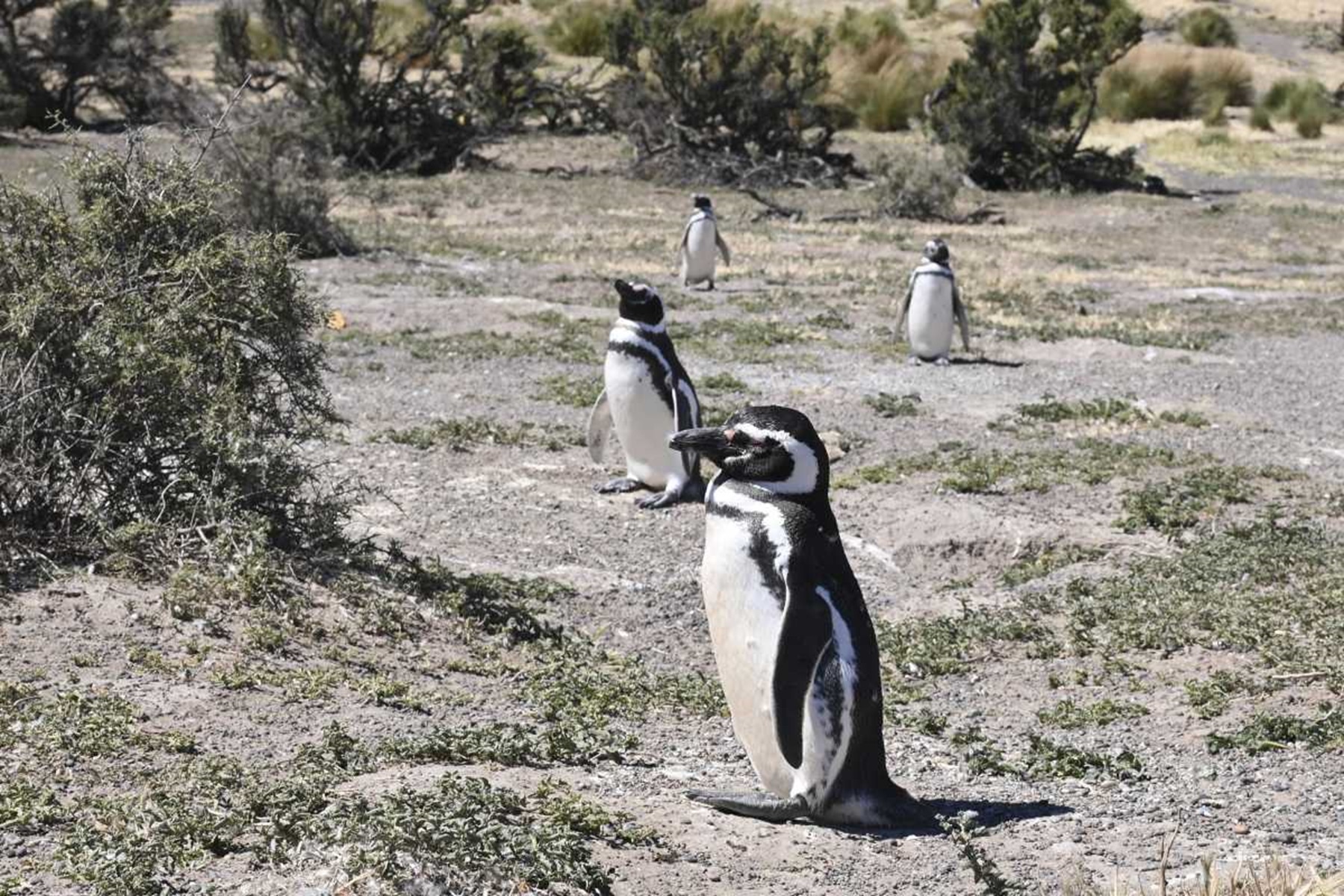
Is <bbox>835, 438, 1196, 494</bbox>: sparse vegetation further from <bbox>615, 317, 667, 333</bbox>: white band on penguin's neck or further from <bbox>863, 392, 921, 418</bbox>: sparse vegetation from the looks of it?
<bbox>615, 317, 667, 333</bbox>: white band on penguin's neck

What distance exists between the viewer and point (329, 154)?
24.2 metres

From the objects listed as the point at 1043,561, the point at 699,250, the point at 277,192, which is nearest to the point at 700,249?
the point at 699,250

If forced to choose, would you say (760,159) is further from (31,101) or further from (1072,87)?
(31,101)

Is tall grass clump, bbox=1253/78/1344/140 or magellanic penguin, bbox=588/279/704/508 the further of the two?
tall grass clump, bbox=1253/78/1344/140

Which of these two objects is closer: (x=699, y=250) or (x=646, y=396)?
(x=646, y=396)

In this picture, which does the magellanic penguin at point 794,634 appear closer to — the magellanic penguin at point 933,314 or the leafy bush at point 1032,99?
the magellanic penguin at point 933,314

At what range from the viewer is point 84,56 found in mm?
26812

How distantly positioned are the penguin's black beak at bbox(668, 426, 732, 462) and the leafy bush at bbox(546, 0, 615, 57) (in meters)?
34.1

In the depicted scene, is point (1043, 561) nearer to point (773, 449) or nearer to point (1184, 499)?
point (1184, 499)

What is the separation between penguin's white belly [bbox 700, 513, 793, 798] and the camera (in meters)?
4.13

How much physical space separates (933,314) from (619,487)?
4601 mm

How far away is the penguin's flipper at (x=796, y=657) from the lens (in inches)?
160

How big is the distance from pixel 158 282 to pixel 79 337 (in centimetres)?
36

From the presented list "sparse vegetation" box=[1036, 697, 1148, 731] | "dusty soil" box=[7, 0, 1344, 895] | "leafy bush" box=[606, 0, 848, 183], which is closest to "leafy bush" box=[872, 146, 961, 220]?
"dusty soil" box=[7, 0, 1344, 895]
